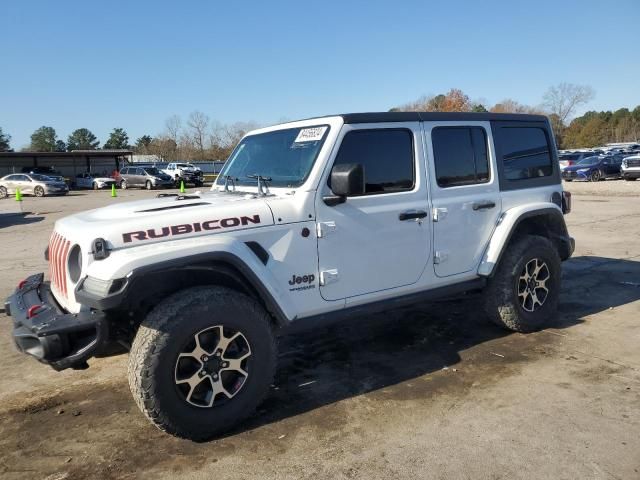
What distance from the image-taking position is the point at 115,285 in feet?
9.46

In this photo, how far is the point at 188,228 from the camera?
10.5 ft

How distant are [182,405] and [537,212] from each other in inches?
144

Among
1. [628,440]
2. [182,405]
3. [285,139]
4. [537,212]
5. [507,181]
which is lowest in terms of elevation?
[628,440]

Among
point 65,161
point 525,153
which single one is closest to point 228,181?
point 525,153

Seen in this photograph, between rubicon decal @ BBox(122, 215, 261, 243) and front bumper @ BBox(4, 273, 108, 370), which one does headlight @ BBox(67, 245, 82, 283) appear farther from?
rubicon decal @ BBox(122, 215, 261, 243)

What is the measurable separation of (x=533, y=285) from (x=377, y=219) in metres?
2.05

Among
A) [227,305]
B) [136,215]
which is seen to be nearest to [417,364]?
[227,305]

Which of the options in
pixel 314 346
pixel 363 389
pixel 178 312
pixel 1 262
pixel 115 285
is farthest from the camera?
pixel 1 262

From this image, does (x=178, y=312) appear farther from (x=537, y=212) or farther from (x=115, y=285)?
(x=537, y=212)

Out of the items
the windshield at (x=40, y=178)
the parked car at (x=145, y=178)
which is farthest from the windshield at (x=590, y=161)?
the windshield at (x=40, y=178)

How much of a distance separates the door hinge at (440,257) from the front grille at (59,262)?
277 centimetres

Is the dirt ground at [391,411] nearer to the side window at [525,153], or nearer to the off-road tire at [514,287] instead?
Answer: the off-road tire at [514,287]

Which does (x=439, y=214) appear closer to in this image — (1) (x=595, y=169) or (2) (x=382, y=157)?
(2) (x=382, y=157)

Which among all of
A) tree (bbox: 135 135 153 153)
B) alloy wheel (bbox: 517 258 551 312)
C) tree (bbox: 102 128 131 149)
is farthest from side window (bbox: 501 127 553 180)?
tree (bbox: 102 128 131 149)
